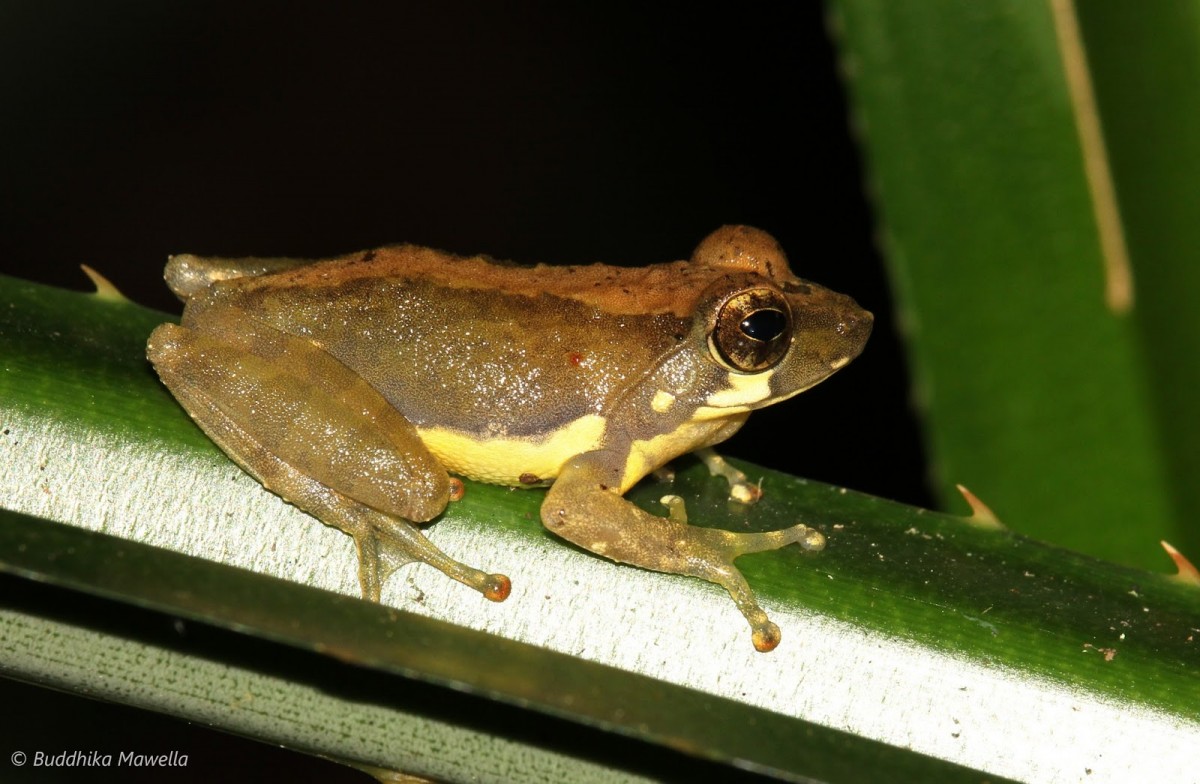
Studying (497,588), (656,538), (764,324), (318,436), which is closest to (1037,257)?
(764,324)

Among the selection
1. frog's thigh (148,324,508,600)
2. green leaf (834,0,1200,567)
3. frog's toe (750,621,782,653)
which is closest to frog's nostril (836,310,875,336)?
green leaf (834,0,1200,567)

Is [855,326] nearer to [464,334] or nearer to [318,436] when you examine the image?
[464,334]

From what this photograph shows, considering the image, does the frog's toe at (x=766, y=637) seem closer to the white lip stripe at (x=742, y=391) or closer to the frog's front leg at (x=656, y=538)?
the frog's front leg at (x=656, y=538)

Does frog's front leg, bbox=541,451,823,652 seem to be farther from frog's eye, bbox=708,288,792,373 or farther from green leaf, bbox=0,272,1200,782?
frog's eye, bbox=708,288,792,373

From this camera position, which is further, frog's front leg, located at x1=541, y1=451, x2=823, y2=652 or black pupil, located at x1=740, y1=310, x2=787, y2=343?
black pupil, located at x1=740, y1=310, x2=787, y2=343

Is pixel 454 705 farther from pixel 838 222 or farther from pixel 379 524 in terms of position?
pixel 838 222
